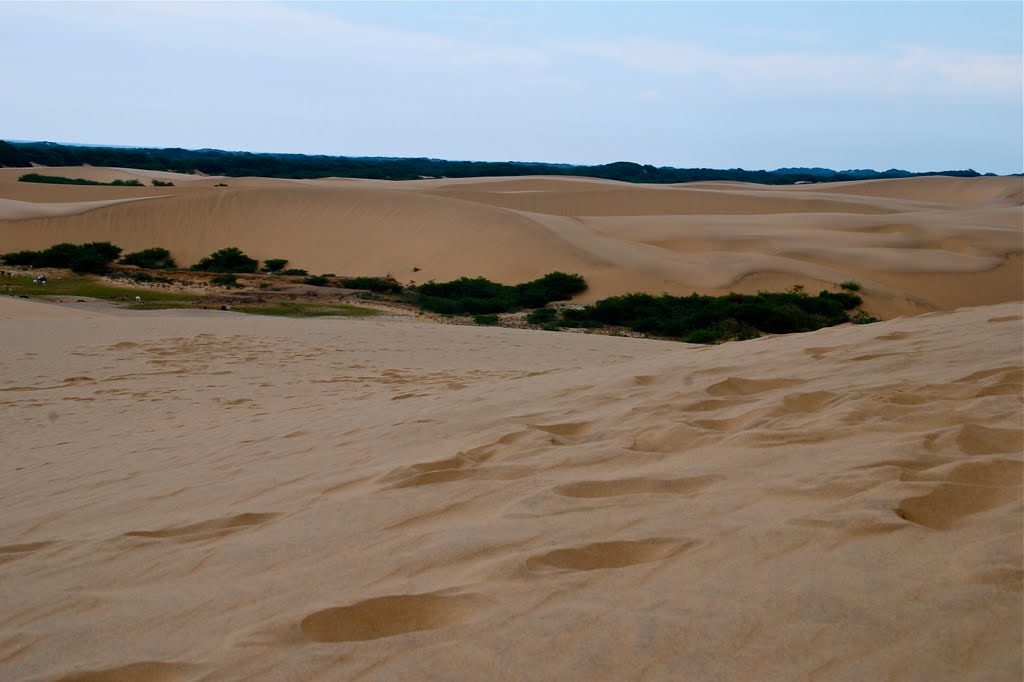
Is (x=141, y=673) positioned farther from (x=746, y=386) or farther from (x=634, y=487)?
(x=746, y=386)

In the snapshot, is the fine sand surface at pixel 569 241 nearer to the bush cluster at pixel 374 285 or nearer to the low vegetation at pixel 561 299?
the low vegetation at pixel 561 299

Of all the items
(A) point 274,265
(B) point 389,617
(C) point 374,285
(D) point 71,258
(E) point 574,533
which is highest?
(E) point 574,533

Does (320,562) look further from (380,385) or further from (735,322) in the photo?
(735,322)

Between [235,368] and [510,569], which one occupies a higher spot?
[510,569]

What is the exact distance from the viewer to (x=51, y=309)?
16.4m

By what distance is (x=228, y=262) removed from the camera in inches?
1203

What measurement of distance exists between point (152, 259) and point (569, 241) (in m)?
13.7

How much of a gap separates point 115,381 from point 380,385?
115 inches

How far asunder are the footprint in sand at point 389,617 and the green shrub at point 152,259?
29.7m

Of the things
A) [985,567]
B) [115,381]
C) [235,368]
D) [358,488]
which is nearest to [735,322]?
[235,368]

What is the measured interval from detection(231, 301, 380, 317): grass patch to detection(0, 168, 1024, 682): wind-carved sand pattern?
9735 millimetres

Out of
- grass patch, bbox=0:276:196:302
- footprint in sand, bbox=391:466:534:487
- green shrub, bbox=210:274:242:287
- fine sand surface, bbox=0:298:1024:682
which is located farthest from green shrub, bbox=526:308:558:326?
footprint in sand, bbox=391:466:534:487

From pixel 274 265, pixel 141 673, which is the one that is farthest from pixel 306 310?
pixel 141 673

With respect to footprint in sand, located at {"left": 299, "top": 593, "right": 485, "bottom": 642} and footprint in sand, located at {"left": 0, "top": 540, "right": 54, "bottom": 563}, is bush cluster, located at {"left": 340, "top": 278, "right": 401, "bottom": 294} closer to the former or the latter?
footprint in sand, located at {"left": 0, "top": 540, "right": 54, "bottom": 563}
